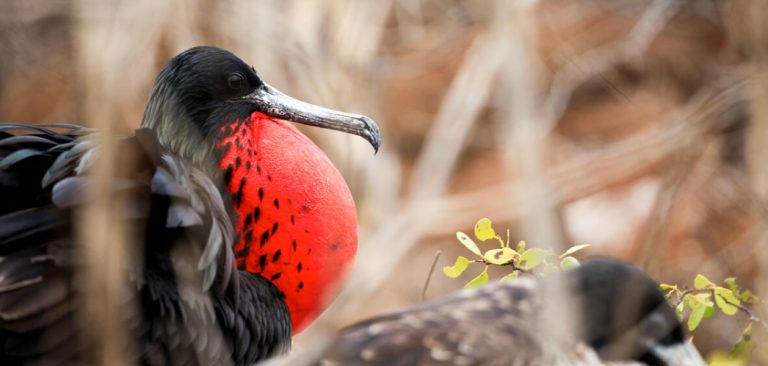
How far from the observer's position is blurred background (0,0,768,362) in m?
3.66

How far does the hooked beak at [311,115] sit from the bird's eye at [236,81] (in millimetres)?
27

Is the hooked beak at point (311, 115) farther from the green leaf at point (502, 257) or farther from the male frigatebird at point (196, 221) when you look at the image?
the green leaf at point (502, 257)

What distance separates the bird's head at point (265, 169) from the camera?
2295mm

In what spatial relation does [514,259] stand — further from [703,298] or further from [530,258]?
[703,298]

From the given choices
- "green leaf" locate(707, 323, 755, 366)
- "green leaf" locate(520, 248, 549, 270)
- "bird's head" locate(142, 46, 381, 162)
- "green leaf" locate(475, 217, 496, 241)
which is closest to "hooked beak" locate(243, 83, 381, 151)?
"bird's head" locate(142, 46, 381, 162)

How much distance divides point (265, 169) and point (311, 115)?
0.17 metres

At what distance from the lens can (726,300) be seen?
6.45 feet

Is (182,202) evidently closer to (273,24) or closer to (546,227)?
(546,227)

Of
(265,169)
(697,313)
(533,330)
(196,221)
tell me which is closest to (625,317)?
(533,330)

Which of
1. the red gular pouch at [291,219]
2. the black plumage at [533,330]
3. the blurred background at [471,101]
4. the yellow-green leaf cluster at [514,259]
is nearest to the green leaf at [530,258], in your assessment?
the yellow-green leaf cluster at [514,259]

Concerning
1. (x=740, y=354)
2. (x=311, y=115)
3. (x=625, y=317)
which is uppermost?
(x=311, y=115)

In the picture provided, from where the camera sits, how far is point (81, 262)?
1871 millimetres

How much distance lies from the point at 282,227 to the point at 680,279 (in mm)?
2841

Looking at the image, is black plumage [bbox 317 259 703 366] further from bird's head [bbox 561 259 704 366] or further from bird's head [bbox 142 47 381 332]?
bird's head [bbox 142 47 381 332]
